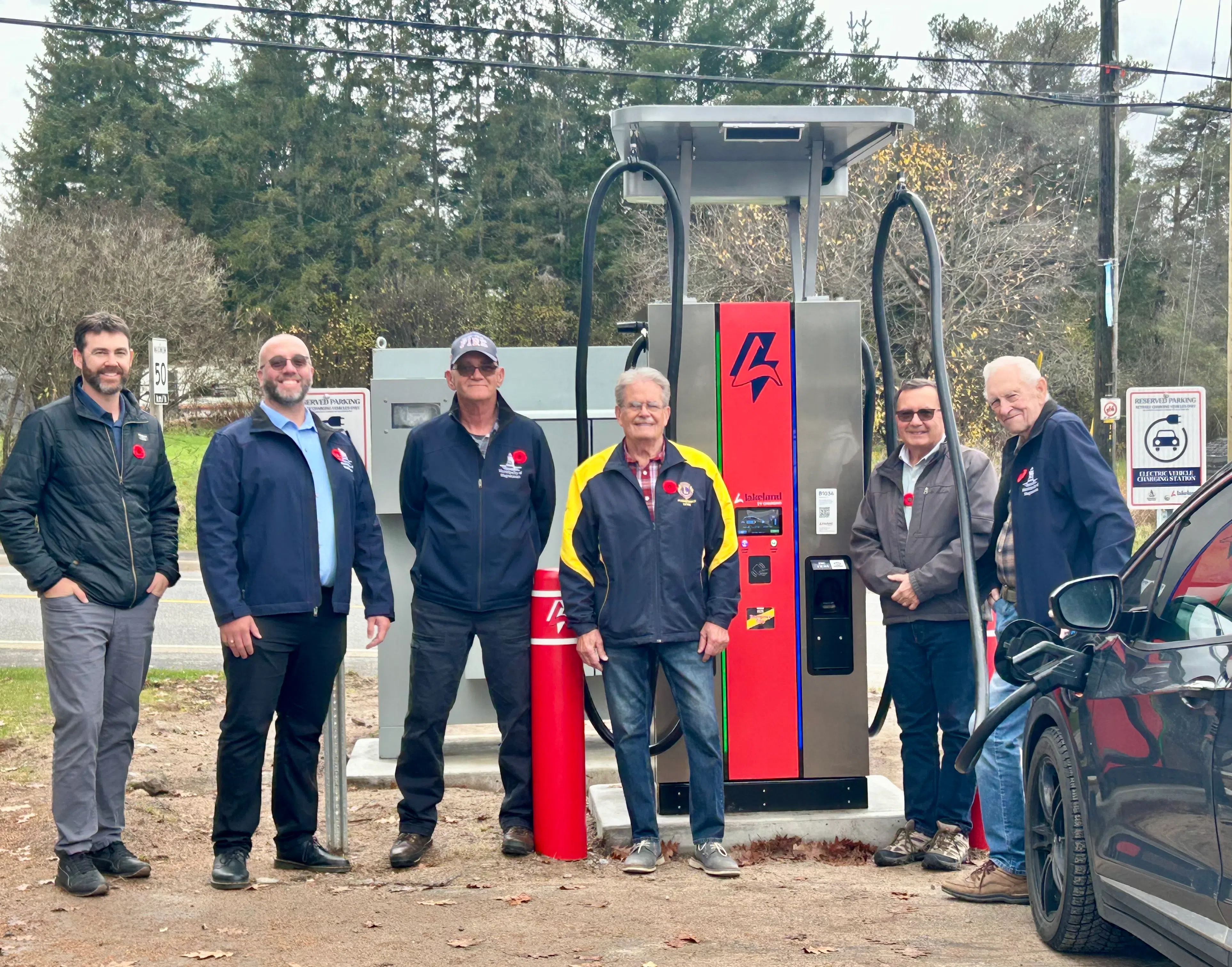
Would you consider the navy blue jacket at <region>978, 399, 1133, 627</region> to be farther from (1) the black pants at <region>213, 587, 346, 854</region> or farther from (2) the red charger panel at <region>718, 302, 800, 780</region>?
(1) the black pants at <region>213, 587, 346, 854</region>

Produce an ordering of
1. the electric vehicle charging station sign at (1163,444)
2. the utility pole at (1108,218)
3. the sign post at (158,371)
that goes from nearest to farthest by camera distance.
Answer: the electric vehicle charging station sign at (1163,444), the sign post at (158,371), the utility pole at (1108,218)

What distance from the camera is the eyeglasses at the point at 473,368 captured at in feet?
19.1

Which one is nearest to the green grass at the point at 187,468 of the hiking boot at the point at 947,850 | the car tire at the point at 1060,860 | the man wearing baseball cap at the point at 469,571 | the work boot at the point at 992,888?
the man wearing baseball cap at the point at 469,571

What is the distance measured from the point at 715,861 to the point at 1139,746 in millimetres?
2279

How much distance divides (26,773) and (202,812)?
1258mm

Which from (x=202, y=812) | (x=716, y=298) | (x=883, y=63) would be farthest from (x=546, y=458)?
(x=883, y=63)

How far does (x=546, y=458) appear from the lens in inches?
237

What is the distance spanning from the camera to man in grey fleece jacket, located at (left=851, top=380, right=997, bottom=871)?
5734mm

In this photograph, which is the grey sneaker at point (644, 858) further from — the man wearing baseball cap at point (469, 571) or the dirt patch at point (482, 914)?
the man wearing baseball cap at point (469, 571)

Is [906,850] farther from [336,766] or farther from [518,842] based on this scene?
[336,766]

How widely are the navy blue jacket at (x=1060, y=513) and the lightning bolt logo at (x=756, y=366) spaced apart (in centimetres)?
124

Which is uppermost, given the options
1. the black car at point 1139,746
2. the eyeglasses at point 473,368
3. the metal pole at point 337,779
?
the eyeglasses at point 473,368

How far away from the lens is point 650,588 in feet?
18.4

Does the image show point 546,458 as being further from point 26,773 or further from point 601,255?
point 601,255
